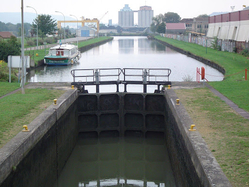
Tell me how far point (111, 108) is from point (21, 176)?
30.3 feet

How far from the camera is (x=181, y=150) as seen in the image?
11.4m

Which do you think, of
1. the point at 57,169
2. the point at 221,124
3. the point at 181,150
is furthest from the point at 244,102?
the point at 57,169

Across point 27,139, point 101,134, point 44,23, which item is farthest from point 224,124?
point 44,23

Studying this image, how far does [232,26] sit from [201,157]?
49.1 m

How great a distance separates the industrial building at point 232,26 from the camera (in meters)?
47.7

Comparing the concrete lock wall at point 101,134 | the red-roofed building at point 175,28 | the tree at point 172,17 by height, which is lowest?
the concrete lock wall at point 101,134

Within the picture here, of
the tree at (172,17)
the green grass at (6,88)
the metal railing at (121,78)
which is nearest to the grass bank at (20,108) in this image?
the green grass at (6,88)

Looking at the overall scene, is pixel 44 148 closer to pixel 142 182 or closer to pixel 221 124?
pixel 142 182

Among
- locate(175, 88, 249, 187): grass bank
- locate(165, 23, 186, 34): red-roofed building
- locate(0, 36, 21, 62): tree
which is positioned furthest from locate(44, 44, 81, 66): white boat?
locate(165, 23, 186, 34): red-roofed building

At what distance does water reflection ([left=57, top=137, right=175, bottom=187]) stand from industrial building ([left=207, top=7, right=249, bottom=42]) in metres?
32.6

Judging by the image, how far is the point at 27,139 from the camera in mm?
9945

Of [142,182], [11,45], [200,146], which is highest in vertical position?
[11,45]

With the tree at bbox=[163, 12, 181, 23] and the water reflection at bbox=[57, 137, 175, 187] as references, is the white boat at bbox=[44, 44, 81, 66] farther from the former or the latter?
the tree at bbox=[163, 12, 181, 23]

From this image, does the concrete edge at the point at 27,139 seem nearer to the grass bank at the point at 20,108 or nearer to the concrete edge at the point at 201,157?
the grass bank at the point at 20,108
